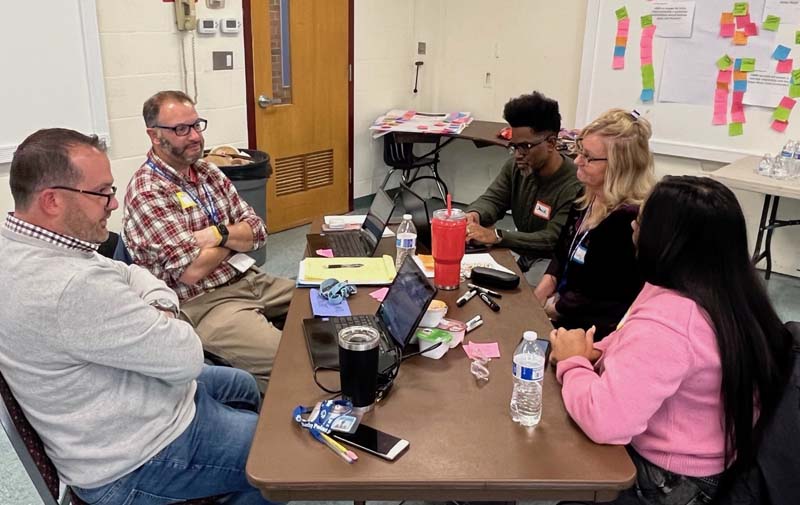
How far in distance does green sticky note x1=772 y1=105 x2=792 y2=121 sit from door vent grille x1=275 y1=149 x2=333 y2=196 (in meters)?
2.95

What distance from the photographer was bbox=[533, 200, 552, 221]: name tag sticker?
2.63m

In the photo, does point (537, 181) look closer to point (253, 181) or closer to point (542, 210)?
point (542, 210)

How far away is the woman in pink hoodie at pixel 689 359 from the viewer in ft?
3.91

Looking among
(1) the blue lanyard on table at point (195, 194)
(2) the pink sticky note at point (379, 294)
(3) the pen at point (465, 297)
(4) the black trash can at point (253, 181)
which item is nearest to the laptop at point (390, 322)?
(2) the pink sticky note at point (379, 294)

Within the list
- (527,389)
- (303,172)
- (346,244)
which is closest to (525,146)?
(346,244)

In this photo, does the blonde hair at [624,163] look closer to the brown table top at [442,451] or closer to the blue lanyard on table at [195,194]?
the brown table top at [442,451]

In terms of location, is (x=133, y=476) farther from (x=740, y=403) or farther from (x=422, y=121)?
(x=422, y=121)

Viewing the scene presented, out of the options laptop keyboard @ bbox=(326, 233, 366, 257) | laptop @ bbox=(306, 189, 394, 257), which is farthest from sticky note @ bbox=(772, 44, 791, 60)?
laptop keyboard @ bbox=(326, 233, 366, 257)

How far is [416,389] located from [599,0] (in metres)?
3.71

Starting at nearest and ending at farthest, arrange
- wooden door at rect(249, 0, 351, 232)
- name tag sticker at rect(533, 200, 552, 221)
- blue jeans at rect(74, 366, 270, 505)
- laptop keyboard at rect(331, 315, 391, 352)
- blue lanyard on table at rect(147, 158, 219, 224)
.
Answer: blue jeans at rect(74, 366, 270, 505) < laptop keyboard at rect(331, 315, 391, 352) < blue lanyard on table at rect(147, 158, 219, 224) < name tag sticker at rect(533, 200, 552, 221) < wooden door at rect(249, 0, 351, 232)

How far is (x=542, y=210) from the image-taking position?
104 inches

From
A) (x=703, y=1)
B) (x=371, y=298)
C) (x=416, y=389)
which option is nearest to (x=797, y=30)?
(x=703, y=1)

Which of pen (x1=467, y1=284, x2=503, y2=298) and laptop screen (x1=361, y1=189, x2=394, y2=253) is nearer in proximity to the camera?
pen (x1=467, y1=284, x2=503, y2=298)

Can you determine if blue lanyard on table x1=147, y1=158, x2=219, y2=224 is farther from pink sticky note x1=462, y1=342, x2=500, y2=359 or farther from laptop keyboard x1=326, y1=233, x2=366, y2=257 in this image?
pink sticky note x1=462, y1=342, x2=500, y2=359
